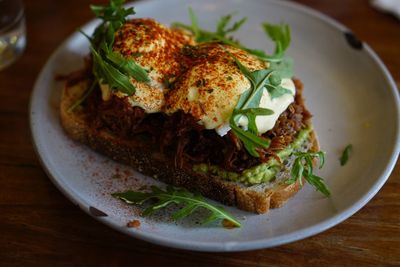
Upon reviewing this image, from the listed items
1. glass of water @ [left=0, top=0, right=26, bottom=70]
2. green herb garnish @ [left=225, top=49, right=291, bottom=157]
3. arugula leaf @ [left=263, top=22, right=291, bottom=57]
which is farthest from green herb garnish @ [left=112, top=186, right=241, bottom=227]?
glass of water @ [left=0, top=0, right=26, bottom=70]

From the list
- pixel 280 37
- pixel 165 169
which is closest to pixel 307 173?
pixel 165 169

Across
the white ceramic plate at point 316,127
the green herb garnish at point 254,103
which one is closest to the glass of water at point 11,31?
the white ceramic plate at point 316,127

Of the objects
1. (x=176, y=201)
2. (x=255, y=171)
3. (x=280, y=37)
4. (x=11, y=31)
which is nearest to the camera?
(x=176, y=201)

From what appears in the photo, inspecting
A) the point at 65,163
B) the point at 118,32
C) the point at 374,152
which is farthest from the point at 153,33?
the point at 374,152

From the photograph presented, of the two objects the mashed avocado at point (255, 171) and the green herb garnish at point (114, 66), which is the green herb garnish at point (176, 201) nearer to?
the mashed avocado at point (255, 171)

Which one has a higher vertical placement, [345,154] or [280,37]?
[280,37]

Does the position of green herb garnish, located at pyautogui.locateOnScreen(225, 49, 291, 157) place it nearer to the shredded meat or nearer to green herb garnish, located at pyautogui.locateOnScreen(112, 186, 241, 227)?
the shredded meat

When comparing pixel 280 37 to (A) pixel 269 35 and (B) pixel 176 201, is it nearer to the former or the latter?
(A) pixel 269 35
